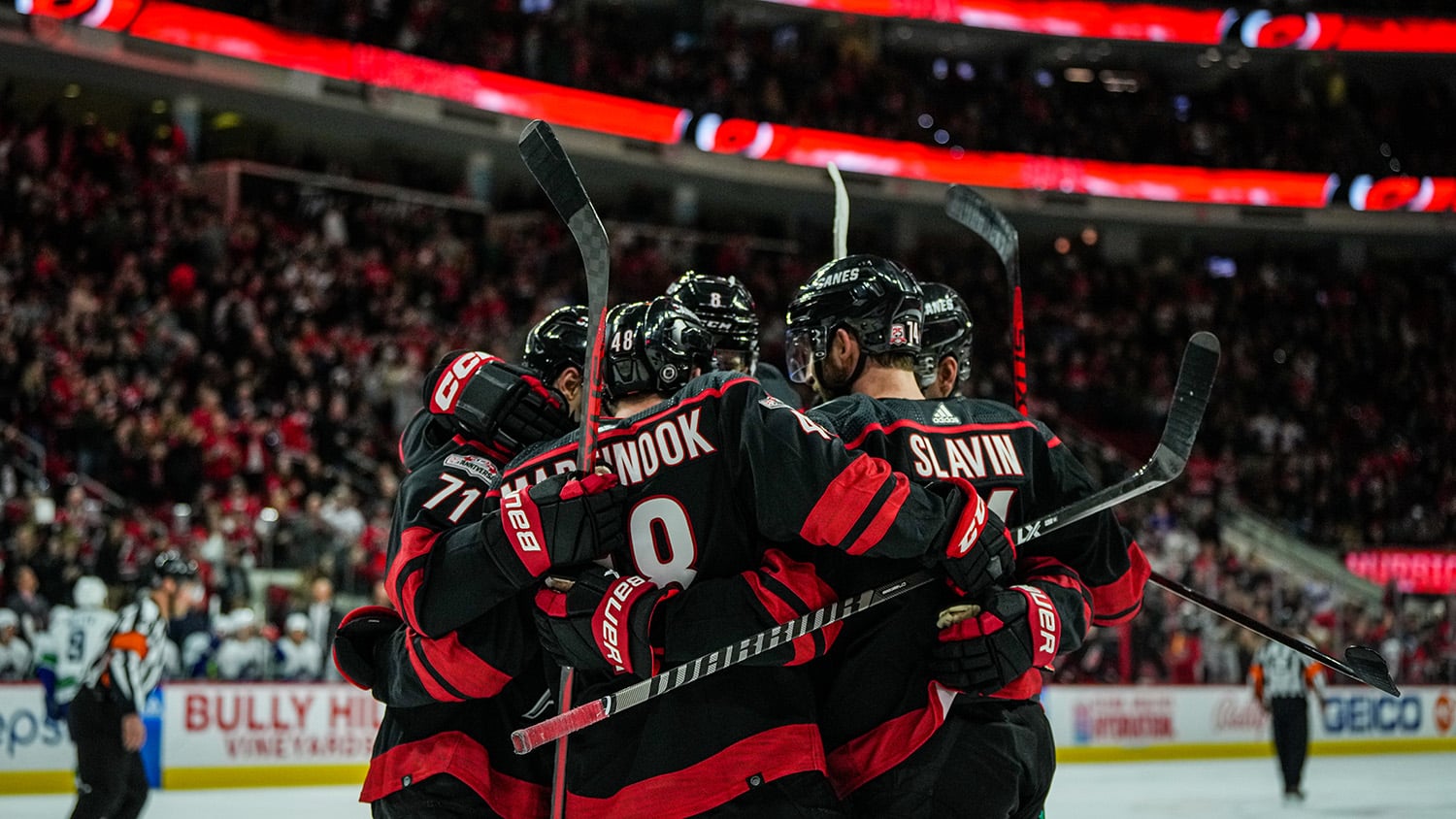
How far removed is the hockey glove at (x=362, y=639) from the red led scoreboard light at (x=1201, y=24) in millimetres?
23538

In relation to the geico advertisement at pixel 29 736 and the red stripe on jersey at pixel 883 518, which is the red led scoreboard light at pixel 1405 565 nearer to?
the geico advertisement at pixel 29 736

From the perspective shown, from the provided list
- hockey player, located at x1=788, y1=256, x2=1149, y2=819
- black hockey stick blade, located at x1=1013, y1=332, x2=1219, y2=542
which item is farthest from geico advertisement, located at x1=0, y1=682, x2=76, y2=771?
black hockey stick blade, located at x1=1013, y1=332, x2=1219, y2=542

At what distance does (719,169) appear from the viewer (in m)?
23.5

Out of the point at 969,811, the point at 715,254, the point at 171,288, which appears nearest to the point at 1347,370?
the point at 715,254

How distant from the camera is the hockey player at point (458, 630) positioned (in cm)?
298

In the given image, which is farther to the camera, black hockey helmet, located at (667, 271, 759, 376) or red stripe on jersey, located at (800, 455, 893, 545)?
black hockey helmet, located at (667, 271, 759, 376)

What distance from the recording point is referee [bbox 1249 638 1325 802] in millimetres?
10625

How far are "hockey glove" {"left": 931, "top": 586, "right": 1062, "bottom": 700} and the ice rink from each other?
21.5 feet

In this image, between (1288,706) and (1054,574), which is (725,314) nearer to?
(1054,574)

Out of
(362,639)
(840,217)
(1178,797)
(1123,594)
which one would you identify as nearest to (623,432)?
(362,639)

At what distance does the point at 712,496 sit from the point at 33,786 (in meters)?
8.15

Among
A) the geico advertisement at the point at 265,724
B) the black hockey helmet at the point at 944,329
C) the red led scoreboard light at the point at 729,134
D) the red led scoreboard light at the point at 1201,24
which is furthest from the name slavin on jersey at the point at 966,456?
the red led scoreboard light at the point at 1201,24

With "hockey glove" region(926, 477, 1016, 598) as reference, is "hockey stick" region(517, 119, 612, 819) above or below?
above

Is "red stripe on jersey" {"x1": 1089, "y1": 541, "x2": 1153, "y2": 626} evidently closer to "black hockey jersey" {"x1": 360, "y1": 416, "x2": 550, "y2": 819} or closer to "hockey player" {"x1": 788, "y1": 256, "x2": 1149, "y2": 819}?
"hockey player" {"x1": 788, "y1": 256, "x2": 1149, "y2": 819}
